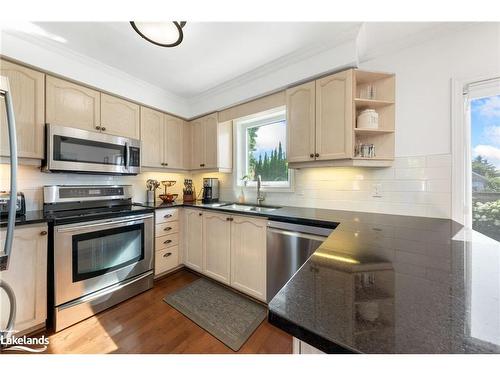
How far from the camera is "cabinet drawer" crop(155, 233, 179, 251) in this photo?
231 cm

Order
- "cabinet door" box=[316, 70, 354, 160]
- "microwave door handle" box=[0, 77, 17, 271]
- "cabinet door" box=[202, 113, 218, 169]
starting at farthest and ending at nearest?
"cabinet door" box=[202, 113, 218, 169]
"cabinet door" box=[316, 70, 354, 160]
"microwave door handle" box=[0, 77, 17, 271]

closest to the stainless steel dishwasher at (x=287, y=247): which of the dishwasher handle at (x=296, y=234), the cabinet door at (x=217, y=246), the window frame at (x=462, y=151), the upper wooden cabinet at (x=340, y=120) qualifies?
the dishwasher handle at (x=296, y=234)

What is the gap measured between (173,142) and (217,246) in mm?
1614

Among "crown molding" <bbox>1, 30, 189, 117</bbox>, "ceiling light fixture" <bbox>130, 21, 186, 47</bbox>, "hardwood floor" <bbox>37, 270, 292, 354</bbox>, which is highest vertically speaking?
"crown molding" <bbox>1, 30, 189, 117</bbox>

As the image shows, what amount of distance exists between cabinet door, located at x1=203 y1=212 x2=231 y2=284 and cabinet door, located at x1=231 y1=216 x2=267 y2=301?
0.28 feet

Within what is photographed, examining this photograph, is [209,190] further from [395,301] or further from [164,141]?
[395,301]

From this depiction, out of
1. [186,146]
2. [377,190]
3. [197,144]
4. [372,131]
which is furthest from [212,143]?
[377,190]

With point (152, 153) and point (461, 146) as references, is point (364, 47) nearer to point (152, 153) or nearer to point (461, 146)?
point (461, 146)

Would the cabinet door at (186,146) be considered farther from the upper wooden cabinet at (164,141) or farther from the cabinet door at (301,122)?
the cabinet door at (301,122)

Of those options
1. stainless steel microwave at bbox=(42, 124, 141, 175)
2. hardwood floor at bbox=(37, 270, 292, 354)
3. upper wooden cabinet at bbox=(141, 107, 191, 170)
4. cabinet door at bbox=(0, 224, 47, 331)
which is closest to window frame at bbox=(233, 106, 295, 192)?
upper wooden cabinet at bbox=(141, 107, 191, 170)

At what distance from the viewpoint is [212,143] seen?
271 centimetres

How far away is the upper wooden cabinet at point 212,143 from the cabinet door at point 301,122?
1.06m

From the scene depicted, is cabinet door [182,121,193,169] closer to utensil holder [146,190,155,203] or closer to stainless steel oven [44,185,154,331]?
utensil holder [146,190,155,203]

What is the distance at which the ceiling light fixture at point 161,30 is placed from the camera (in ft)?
3.97
